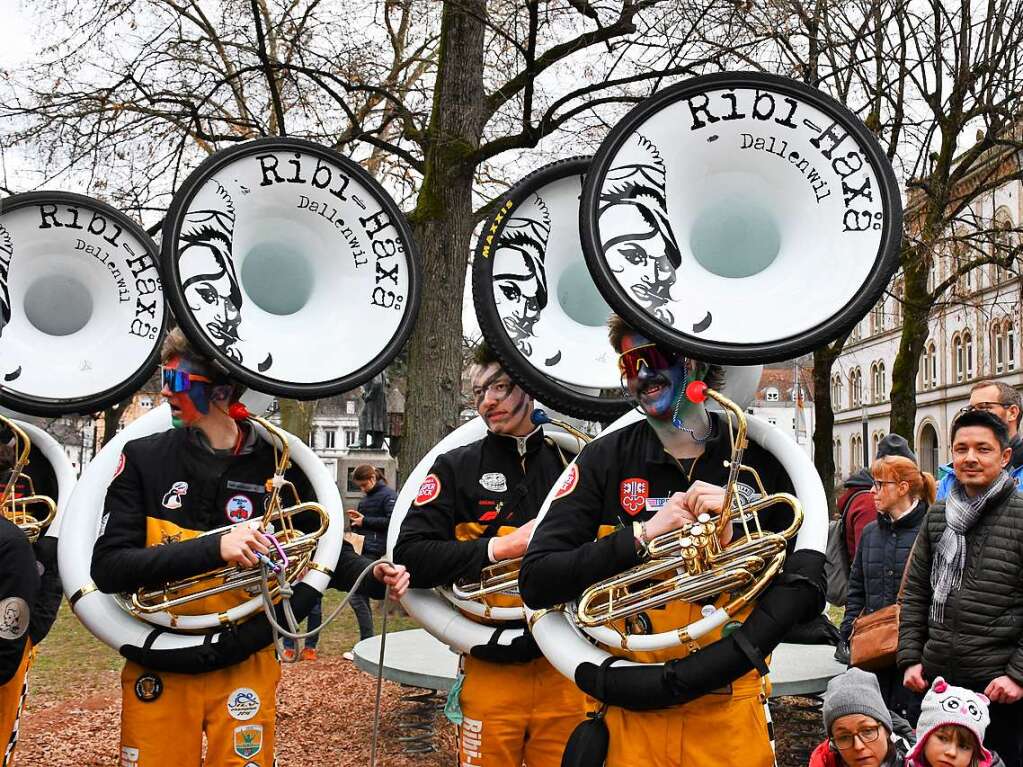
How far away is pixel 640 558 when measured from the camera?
2896 mm

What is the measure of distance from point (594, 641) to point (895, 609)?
2.89 metres

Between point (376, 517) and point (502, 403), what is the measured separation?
6511mm

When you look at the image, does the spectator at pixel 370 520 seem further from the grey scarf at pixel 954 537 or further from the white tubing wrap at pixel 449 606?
the grey scarf at pixel 954 537

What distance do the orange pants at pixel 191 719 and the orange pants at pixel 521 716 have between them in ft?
2.35

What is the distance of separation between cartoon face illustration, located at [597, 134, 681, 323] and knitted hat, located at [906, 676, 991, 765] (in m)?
1.78

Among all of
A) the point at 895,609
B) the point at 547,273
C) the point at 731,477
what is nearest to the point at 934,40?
the point at 895,609

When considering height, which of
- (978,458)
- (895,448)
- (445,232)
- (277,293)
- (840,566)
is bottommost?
(840,566)

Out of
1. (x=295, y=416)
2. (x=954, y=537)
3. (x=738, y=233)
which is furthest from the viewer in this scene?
(x=295, y=416)

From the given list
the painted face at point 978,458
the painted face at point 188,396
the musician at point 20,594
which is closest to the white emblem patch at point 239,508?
the painted face at point 188,396

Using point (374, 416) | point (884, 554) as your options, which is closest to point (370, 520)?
point (884, 554)

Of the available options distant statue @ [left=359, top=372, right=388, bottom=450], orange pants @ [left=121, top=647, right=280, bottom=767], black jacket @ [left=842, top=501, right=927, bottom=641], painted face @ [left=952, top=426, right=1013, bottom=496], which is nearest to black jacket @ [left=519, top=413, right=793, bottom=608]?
orange pants @ [left=121, top=647, right=280, bottom=767]

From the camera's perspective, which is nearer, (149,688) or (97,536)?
(149,688)

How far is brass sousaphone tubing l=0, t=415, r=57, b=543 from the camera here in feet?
14.6

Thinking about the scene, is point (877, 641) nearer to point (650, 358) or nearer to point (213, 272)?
point (650, 358)
